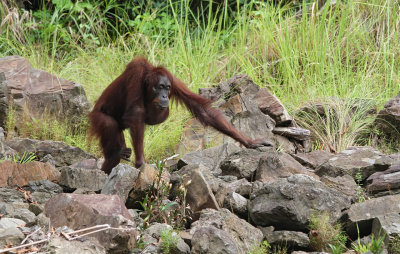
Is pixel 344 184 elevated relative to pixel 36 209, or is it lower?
lower

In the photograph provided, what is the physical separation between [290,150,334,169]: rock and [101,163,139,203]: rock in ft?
5.71

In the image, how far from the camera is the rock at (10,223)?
9.61ft

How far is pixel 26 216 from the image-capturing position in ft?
10.1

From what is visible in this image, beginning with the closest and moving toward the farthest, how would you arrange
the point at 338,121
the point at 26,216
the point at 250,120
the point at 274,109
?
1. the point at 26,216
2. the point at 250,120
3. the point at 274,109
4. the point at 338,121

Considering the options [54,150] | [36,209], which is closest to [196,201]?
[36,209]

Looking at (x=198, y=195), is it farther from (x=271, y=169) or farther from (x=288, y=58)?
(x=288, y=58)

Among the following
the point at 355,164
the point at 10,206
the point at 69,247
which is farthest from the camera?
the point at 355,164

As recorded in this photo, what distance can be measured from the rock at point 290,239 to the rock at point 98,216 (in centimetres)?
84

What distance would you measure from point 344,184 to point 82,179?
1.83 m

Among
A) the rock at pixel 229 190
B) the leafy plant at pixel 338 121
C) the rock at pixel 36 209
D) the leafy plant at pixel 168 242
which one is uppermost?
the rock at pixel 36 209

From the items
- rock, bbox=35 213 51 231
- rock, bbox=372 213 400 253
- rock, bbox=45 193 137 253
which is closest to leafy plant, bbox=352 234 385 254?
rock, bbox=372 213 400 253

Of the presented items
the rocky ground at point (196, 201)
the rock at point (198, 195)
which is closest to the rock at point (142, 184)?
the rocky ground at point (196, 201)

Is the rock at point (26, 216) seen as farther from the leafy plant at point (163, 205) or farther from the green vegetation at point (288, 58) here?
the green vegetation at point (288, 58)

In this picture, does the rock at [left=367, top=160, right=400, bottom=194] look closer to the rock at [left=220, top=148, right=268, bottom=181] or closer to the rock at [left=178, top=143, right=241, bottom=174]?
the rock at [left=220, top=148, right=268, bottom=181]
